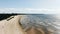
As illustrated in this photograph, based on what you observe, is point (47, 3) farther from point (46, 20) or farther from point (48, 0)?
point (46, 20)

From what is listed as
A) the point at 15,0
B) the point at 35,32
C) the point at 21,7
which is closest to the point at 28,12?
the point at 21,7

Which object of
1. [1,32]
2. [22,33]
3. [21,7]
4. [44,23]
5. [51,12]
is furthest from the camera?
[21,7]

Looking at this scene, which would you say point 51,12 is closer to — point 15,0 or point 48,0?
point 48,0

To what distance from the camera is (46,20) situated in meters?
5.11

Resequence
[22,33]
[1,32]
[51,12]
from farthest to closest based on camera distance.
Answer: [51,12]
[1,32]
[22,33]

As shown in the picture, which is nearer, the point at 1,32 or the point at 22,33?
the point at 22,33

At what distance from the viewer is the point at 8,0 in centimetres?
541

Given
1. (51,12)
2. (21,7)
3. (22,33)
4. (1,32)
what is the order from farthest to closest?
(21,7) < (51,12) < (1,32) < (22,33)

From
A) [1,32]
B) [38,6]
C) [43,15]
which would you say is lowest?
[1,32]

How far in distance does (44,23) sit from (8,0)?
168 cm

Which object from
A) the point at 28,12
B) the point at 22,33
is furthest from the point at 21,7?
the point at 22,33

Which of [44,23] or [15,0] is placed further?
[15,0]

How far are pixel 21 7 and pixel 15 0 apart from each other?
14.1 inches

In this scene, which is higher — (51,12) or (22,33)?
(51,12)
